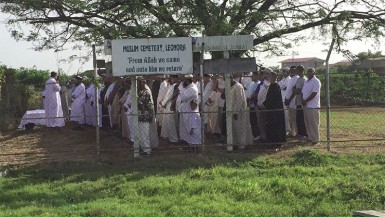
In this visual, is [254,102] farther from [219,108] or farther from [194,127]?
[194,127]

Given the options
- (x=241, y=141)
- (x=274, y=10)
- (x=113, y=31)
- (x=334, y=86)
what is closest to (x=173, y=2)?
(x=113, y=31)

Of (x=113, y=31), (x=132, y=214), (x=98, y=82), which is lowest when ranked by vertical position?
(x=132, y=214)

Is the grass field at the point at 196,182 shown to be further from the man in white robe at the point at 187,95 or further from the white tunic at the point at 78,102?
the white tunic at the point at 78,102

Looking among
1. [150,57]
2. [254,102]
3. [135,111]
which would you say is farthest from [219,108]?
[150,57]

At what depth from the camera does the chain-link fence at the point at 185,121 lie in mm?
10297

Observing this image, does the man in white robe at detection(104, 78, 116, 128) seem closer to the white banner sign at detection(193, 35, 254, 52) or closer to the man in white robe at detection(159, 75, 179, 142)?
the man in white robe at detection(159, 75, 179, 142)

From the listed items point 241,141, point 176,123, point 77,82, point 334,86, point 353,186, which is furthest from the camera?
point 334,86

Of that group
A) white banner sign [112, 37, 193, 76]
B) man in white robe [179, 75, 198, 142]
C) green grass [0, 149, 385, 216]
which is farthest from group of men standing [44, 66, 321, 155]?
green grass [0, 149, 385, 216]

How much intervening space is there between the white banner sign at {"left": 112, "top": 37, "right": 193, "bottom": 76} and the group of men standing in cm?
59

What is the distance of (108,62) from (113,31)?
3957 millimetres

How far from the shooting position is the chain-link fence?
405 inches

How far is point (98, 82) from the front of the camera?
30.8 feet

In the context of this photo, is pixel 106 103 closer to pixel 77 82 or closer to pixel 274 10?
pixel 77 82

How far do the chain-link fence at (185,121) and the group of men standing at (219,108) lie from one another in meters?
0.02
